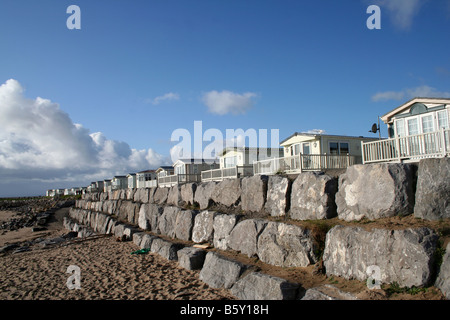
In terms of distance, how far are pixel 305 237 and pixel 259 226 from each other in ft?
5.70

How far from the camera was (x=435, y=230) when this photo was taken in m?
4.96

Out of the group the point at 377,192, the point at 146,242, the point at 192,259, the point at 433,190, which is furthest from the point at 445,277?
the point at 146,242

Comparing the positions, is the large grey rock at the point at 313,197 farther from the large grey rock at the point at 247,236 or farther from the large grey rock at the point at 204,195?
the large grey rock at the point at 204,195

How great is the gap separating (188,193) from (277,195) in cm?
667

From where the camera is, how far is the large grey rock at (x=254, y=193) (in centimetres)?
944

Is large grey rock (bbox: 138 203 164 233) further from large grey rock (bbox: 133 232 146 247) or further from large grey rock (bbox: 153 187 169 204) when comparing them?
large grey rock (bbox: 153 187 169 204)

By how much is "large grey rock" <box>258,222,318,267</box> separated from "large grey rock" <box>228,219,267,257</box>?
0.82 feet

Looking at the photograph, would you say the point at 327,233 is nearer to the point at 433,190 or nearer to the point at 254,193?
the point at 433,190

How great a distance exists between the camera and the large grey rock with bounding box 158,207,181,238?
1339 centimetres

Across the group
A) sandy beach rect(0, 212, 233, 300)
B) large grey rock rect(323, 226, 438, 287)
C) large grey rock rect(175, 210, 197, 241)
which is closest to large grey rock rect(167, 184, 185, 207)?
large grey rock rect(175, 210, 197, 241)

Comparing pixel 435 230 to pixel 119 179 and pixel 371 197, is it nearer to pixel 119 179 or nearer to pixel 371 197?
pixel 371 197

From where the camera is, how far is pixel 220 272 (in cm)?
782

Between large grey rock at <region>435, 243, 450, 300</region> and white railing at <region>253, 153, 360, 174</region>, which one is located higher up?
white railing at <region>253, 153, 360, 174</region>
